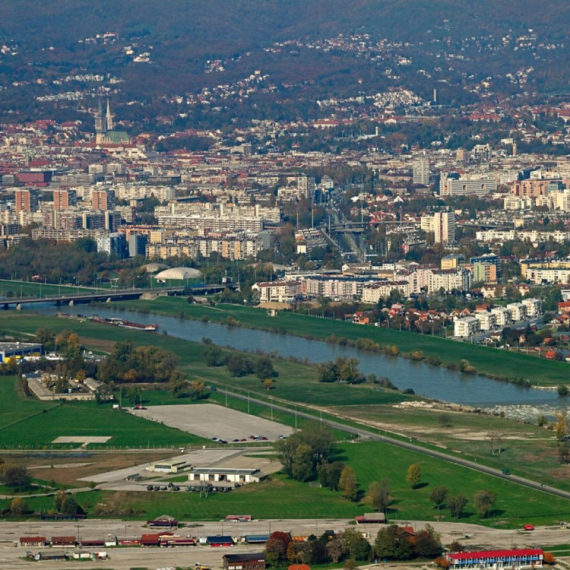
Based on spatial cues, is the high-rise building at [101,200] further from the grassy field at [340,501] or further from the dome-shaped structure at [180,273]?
the grassy field at [340,501]

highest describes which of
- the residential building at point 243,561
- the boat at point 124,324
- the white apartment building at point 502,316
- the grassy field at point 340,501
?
the white apartment building at point 502,316

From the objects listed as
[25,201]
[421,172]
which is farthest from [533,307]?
[421,172]

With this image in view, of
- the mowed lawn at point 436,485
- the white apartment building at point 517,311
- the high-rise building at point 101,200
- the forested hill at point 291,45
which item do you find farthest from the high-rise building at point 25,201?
the mowed lawn at point 436,485

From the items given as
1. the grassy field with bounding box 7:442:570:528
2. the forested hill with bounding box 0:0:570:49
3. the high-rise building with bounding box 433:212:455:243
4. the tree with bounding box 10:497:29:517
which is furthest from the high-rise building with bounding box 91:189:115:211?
the forested hill with bounding box 0:0:570:49

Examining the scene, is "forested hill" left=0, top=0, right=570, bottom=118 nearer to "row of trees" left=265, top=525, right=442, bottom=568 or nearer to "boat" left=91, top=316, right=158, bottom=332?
"boat" left=91, top=316, right=158, bottom=332

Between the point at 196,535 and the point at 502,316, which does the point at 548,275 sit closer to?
the point at 502,316

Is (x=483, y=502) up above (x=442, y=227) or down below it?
below
